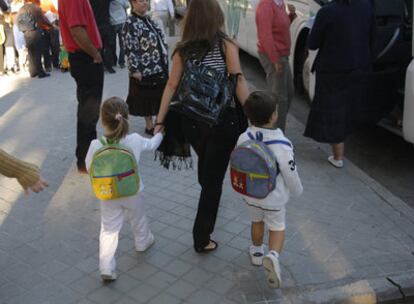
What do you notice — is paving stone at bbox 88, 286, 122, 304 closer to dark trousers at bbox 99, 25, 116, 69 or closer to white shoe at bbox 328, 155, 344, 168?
white shoe at bbox 328, 155, 344, 168

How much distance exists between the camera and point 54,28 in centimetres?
1029

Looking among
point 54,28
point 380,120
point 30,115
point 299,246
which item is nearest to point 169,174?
point 299,246

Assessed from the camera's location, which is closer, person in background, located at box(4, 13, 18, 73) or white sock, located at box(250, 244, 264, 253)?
white sock, located at box(250, 244, 264, 253)

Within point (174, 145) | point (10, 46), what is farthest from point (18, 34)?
point (174, 145)

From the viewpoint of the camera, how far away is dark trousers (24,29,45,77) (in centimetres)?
976

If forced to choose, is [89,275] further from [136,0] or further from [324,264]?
[136,0]

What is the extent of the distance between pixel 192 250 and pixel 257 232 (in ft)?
1.86

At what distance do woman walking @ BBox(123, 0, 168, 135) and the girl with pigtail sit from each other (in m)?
2.50

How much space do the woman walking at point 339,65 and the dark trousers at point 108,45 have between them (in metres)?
4.72

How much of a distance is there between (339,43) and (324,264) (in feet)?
7.68

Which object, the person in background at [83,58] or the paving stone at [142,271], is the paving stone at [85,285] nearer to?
the paving stone at [142,271]

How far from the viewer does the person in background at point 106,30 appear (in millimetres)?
8711

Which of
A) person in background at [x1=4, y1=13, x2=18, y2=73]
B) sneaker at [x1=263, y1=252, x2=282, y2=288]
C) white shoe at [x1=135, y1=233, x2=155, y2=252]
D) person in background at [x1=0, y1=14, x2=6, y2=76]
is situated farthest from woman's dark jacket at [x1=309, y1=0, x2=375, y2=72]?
person in background at [x1=4, y1=13, x2=18, y2=73]

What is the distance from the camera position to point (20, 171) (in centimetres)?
289
